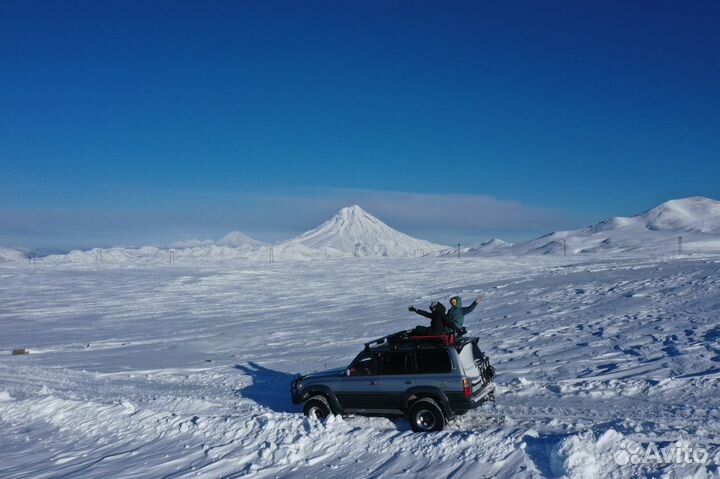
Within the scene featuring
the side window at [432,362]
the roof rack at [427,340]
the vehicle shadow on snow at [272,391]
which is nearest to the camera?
the side window at [432,362]

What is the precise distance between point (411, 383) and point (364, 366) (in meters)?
1.03

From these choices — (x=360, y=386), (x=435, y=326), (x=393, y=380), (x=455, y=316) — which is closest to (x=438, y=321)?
(x=435, y=326)

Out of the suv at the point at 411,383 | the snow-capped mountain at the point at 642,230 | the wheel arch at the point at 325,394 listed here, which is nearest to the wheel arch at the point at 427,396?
the suv at the point at 411,383

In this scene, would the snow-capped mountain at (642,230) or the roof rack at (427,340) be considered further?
the snow-capped mountain at (642,230)

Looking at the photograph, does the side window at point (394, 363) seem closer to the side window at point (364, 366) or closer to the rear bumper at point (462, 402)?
the side window at point (364, 366)

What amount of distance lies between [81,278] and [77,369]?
4844 cm

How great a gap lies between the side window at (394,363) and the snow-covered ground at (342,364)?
Answer: 987 mm

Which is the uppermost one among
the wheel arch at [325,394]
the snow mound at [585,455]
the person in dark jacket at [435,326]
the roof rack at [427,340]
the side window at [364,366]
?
the person in dark jacket at [435,326]

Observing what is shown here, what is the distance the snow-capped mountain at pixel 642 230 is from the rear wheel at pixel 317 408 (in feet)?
442

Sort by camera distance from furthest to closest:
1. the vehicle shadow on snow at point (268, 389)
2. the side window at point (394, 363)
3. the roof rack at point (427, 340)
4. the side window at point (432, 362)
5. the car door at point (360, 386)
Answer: the vehicle shadow on snow at point (268, 389), the car door at point (360, 386), the side window at point (394, 363), the roof rack at point (427, 340), the side window at point (432, 362)

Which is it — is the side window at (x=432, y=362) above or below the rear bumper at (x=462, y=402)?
above

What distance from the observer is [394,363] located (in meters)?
Answer: 10.2

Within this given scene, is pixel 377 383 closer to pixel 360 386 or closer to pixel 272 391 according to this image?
pixel 360 386

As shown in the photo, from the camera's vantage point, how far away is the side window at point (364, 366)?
1038cm
